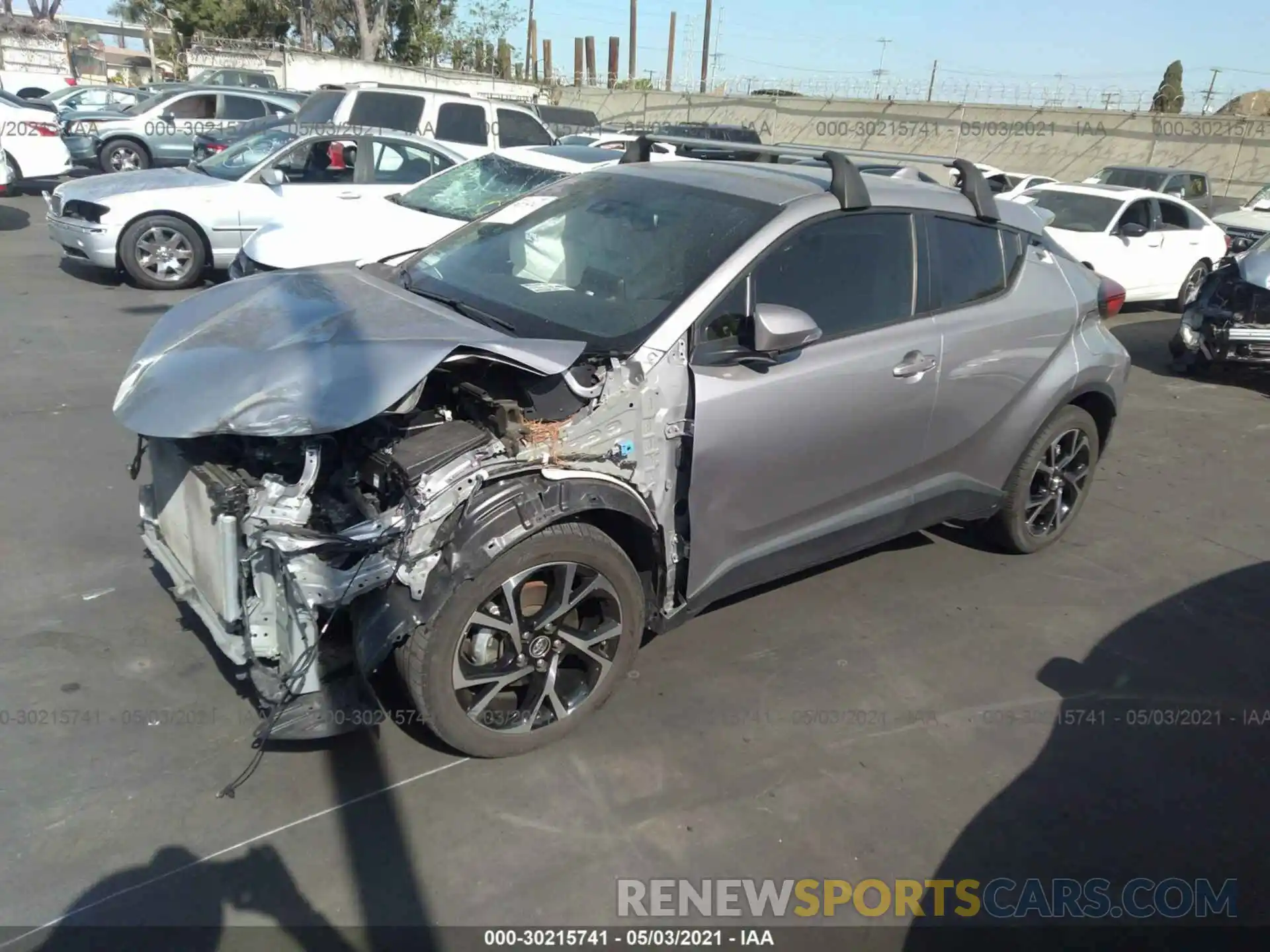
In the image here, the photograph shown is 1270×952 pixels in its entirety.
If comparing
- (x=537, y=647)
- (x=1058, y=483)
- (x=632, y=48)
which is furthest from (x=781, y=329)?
(x=632, y=48)

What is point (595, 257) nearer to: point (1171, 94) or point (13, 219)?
point (13, 219)

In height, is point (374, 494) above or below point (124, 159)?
above

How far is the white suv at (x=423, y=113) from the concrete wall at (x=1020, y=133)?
2072cm

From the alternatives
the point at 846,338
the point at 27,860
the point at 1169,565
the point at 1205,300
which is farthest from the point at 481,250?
the point at 1205,300

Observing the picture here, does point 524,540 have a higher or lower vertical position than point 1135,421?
higher

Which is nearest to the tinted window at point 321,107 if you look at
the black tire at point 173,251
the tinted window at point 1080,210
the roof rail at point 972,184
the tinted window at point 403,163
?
the tinted window at point 403,163

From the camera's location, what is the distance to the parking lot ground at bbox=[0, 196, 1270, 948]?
111 inches

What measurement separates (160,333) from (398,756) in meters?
1.85

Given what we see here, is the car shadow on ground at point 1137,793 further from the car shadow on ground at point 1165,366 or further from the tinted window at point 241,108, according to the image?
the tinted window at point 241,108

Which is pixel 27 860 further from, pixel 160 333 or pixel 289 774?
pixel 160 333

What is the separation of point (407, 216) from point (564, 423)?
6230mm

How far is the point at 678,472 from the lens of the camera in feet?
11.3

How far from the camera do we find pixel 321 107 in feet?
37.9

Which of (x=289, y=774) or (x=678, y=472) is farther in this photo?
(x=678, y=472)
